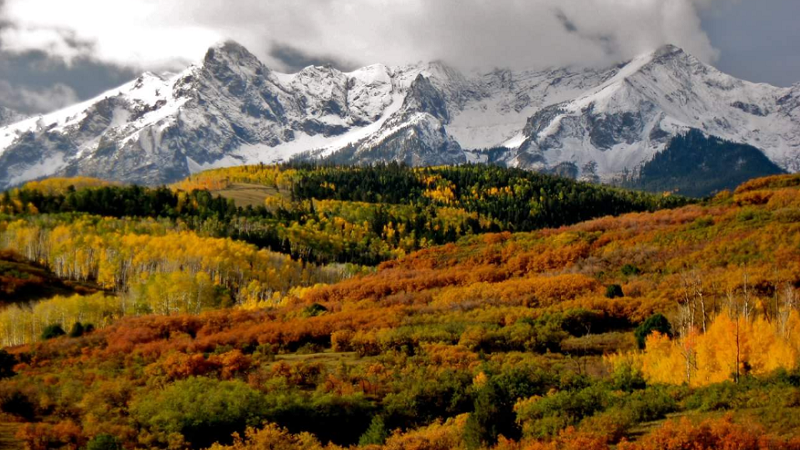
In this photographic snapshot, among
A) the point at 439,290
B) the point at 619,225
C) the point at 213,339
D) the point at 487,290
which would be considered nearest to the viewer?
the point at 213,339

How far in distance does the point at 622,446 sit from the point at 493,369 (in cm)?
1790

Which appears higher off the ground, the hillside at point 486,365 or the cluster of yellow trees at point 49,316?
the hillside at point 486,365

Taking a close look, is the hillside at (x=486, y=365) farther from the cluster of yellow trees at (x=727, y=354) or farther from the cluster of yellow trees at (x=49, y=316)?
the cluster of yellow trees at (x=49, y=316)

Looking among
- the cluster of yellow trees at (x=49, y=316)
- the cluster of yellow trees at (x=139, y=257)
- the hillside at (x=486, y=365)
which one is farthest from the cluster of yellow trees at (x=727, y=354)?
the cluster of yellow trees at (x=139, y=257)

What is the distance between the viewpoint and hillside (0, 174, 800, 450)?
3262 centimetres

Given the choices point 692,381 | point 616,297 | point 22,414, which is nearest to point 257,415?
point 22,414

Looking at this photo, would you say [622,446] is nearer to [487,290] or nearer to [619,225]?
[487,290]

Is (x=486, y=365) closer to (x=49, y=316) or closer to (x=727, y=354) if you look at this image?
(x=727, y=354)

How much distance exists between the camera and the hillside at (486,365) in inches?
1284

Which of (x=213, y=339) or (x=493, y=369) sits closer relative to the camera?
(x=493, y=369)

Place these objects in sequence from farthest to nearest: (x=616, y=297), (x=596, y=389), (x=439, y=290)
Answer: (x=439, y=290) → (x=616, y=297) → (x=596, y=389)

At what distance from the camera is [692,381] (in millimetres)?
37875

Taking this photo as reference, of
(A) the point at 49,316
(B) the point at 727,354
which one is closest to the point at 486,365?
(B) the point at 727,354

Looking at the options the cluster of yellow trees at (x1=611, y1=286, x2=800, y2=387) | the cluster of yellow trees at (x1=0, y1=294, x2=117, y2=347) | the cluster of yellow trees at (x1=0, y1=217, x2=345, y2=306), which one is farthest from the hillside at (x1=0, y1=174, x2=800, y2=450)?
the cluster of yellow trees at (x1=0, y1=217, x2=345, y2=306)
